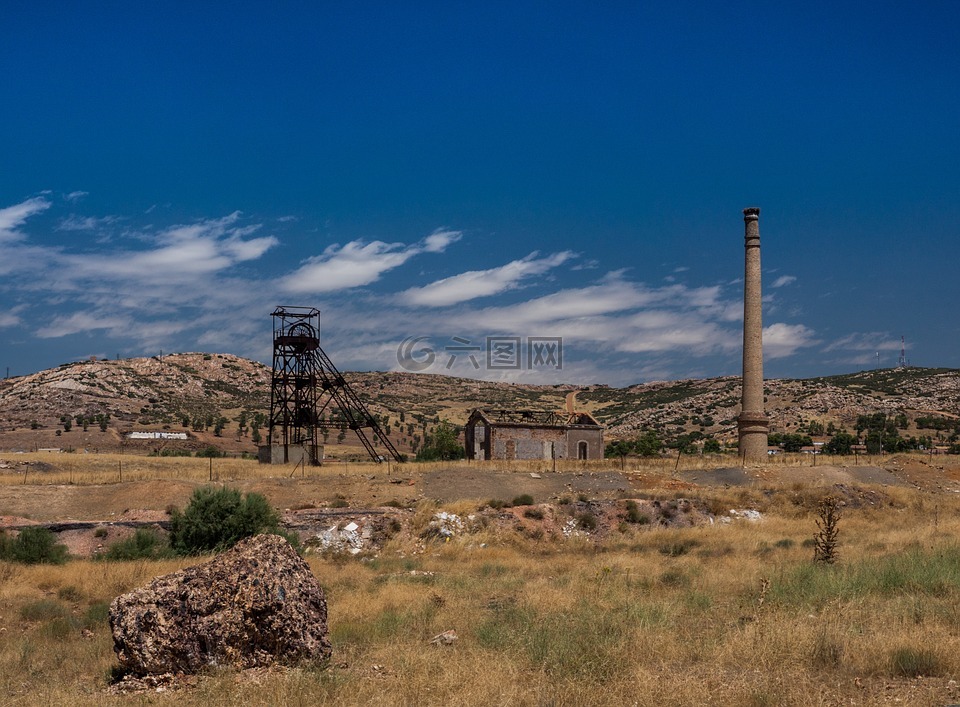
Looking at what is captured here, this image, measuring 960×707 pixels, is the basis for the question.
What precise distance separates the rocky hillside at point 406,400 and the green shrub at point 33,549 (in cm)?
5449

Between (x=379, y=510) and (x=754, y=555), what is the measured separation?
14.0m

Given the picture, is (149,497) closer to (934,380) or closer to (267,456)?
(267,456)

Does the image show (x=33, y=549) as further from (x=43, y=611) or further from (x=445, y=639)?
(x=445, y=639)

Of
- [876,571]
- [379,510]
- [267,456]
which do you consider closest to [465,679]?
[876,571]

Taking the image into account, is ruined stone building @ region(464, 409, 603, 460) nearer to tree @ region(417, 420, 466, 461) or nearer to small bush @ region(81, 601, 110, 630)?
tree @ region(417, 420, 466, 461)

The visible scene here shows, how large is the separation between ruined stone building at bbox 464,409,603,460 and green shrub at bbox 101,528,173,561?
27.6 meters

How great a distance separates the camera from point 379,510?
3006cm

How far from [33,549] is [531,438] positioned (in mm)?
32117

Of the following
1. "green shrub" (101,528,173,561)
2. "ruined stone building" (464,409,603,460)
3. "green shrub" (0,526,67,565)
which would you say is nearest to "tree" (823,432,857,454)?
"ruined stone building" (464,409,603,460)

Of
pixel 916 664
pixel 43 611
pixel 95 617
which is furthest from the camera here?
pixel 43 611

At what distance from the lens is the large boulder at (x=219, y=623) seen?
10.1 m

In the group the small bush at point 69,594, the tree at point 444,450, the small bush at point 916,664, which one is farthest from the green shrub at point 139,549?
the tree at point 444,450

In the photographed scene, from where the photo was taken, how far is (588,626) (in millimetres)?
11820

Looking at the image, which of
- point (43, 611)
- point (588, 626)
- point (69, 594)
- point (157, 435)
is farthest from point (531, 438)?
point (157, 435)
